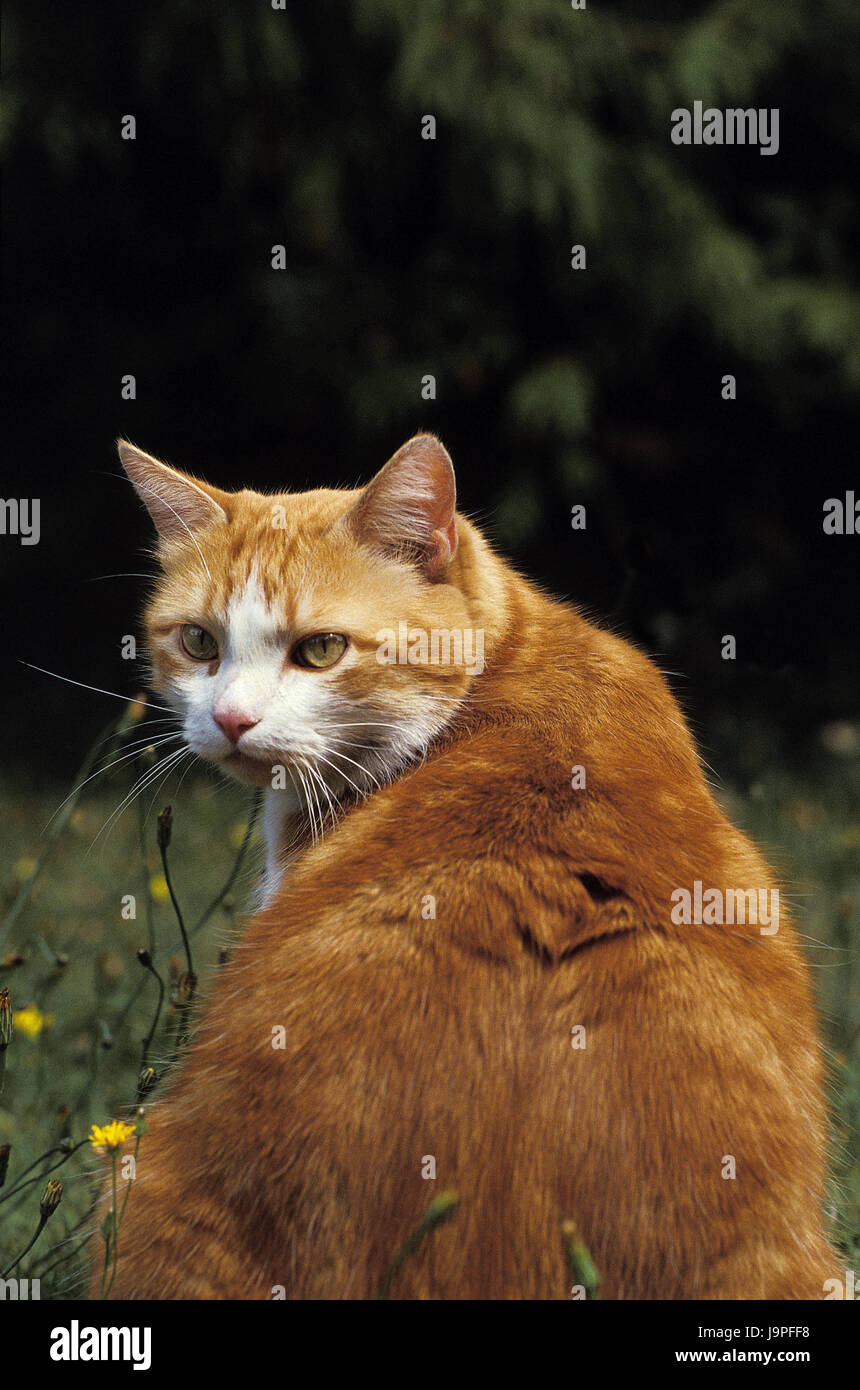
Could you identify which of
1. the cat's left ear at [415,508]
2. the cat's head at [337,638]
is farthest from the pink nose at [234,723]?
the cat's left ear at [415,508]

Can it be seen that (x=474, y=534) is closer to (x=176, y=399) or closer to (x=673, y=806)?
(x=673, y=806)

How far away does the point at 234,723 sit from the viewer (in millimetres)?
2043

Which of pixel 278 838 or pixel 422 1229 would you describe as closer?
pixel 422 1229

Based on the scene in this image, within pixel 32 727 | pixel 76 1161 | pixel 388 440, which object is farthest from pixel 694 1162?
pixel 32 727

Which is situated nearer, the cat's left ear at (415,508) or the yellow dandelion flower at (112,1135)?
the yellow dandelion flower at (112,1135)

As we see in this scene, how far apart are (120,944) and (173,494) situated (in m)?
1.76

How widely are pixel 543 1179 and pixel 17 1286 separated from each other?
0.93 meters

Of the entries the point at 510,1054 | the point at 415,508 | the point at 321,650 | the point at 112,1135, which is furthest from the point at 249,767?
the point at 510,1054

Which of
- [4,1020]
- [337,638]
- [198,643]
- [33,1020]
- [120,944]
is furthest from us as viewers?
[120,944]

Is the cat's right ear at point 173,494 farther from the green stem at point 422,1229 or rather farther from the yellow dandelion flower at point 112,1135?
the green stem at point 422,1229

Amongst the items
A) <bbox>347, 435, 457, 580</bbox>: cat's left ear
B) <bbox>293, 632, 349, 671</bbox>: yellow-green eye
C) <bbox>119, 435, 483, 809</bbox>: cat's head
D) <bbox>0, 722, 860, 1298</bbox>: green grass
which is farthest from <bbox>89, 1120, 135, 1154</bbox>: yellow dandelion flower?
<bbox>347, 435, 457, 580</bbox>: cat's left ear

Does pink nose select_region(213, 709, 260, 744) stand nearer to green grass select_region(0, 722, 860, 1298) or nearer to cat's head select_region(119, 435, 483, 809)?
cat's head select_region(119, 435, 483, 809)

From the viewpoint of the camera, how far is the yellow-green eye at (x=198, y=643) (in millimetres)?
2254

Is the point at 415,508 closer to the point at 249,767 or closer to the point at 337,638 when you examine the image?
the point at 337,638
